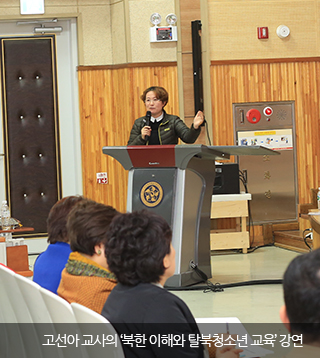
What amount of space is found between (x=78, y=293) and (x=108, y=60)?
5284 millimetres

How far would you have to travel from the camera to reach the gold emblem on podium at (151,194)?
3.94m

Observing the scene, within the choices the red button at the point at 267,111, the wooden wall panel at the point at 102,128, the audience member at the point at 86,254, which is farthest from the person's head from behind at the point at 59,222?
the red button at the point at 267,111

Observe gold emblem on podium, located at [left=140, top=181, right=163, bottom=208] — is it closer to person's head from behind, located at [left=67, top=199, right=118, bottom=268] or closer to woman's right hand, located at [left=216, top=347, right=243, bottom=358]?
person's head from behind, located at [left=67, top=199, right=118, bottom=268]

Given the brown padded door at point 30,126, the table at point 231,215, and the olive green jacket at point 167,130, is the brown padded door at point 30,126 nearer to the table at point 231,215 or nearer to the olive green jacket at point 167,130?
the table at point 231,215

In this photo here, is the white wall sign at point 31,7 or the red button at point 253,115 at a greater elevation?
the white wall sign at point 31,7

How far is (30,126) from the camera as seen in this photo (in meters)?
6.56

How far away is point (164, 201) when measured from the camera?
154 inches

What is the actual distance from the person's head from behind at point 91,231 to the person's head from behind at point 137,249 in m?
0.29

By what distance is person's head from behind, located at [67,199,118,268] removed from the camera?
166 centimetres

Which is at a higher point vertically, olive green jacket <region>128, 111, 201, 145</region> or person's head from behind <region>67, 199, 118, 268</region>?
olive green jacket <region>128, 111, 201, 145</region>

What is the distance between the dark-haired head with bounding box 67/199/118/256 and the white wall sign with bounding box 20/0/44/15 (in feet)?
17.4

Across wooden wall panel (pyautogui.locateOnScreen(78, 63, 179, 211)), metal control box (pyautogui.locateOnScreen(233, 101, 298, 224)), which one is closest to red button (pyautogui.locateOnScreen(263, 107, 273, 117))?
metal control box (pyautogui.locateOnScreen(233, 101, 298, 224))

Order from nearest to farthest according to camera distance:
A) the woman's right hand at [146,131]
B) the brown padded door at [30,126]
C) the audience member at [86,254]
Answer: the audience member at [86,254]
the woman's right hand at [146,131]
the brown padded door at [30,126]

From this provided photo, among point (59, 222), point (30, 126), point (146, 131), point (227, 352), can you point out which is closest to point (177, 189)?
point (146, 131)
